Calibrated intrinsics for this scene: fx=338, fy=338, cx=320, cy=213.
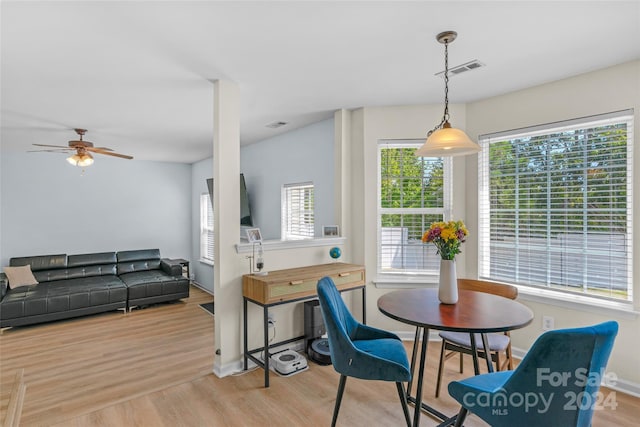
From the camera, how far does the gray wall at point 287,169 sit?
4.14 meters

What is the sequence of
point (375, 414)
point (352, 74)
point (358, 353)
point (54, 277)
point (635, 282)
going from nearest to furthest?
point (358, 353) < point (375, 414) < point (635, 282) < point (352, 74) < point (54, 277)

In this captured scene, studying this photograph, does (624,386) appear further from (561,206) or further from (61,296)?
(61,296)

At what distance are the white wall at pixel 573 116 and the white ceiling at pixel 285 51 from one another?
0.11 meters

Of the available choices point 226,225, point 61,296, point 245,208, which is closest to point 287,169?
point 245,208

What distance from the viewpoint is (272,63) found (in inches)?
101

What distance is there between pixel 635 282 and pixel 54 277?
7.11 meters

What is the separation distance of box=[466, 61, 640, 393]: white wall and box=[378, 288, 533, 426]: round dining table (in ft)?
3.68

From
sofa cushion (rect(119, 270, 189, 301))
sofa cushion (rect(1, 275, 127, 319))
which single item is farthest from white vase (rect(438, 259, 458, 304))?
sofa cushion (rect(1, 275, 127, 319))

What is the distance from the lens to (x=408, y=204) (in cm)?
363

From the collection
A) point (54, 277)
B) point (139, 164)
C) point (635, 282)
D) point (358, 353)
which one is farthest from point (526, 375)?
point (139, 164)

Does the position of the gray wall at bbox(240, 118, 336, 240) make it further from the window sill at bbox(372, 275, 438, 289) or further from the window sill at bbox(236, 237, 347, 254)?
the window sill at bbox(372, 275, 438, 289)

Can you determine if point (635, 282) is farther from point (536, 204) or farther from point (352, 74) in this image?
point (352, 74)

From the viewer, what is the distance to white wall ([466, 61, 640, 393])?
8.35ft

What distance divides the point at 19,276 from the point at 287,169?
4218mm
